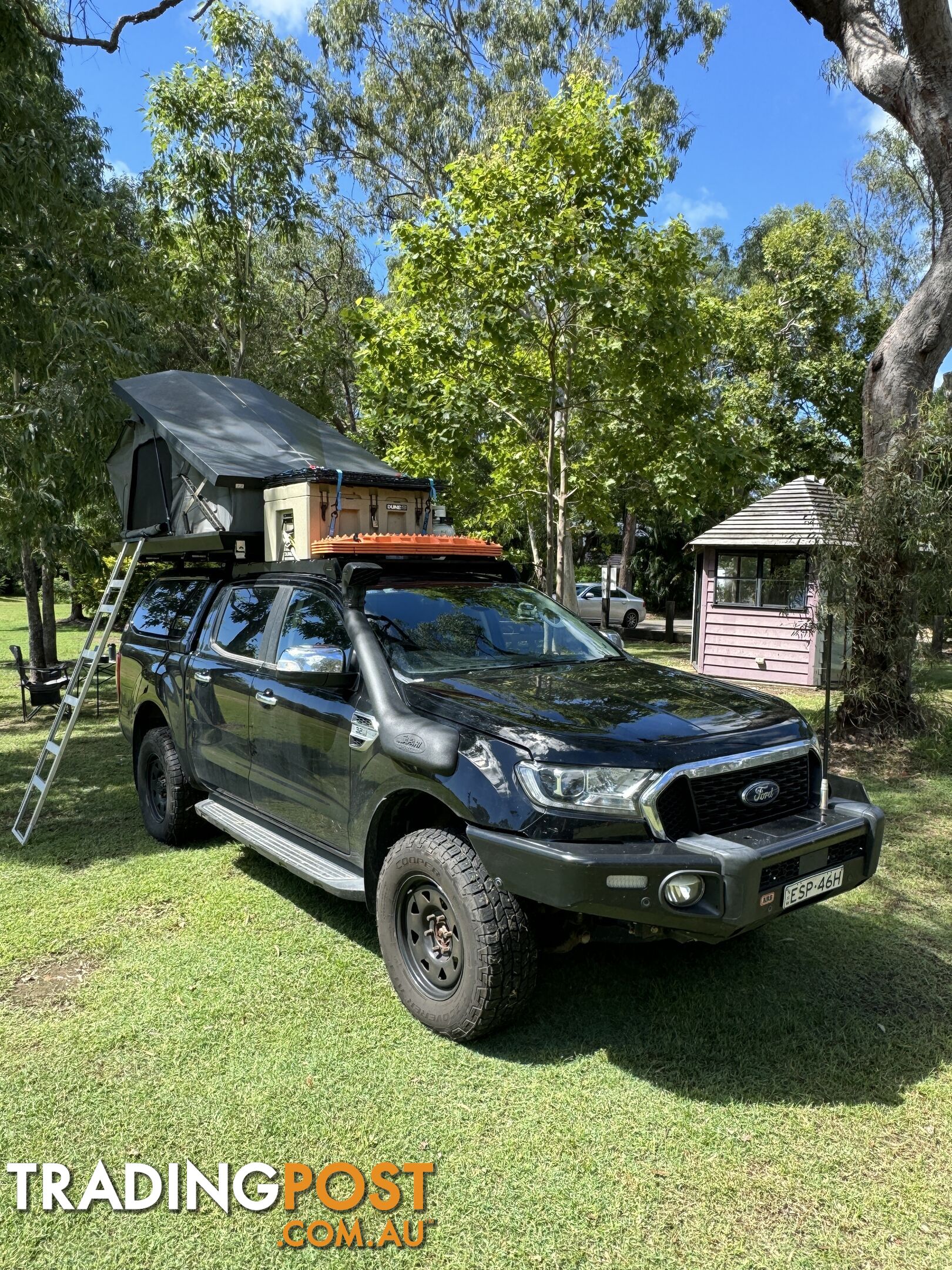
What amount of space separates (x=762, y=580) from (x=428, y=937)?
42.1ft

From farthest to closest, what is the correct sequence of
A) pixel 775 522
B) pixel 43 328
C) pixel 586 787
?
pixel 775 522
pixel 43 328
pixel 586 787

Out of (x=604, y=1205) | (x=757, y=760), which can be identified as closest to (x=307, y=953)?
(x=604, y=1205)

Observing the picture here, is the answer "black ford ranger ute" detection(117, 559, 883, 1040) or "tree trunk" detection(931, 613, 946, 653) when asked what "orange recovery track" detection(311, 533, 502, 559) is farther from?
"tree trunk" detection(931, 613, 946, 653)

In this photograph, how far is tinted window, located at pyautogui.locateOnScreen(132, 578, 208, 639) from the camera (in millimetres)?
5883

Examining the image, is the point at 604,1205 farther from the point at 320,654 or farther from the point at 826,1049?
the point at 320,654

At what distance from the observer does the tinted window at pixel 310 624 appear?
4332 mm

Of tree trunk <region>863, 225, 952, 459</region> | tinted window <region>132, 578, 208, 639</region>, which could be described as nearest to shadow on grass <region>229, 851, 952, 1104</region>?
tinted window <region>132, 578, 208, 639</region>

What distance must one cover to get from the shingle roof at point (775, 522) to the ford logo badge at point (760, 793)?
36.0 feet

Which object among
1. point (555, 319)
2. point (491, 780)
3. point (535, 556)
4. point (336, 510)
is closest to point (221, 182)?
A: point (555, 319)

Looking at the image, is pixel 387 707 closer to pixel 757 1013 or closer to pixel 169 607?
pixel 757 1013

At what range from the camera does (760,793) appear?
3.45 metres

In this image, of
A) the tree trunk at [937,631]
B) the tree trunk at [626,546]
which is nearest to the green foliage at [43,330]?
the tree trunk at [937,631]

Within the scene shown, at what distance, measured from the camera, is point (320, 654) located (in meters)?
4.16

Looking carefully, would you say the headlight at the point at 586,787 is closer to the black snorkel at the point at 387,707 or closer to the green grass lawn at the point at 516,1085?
the black snorkel at the point at 387,707
